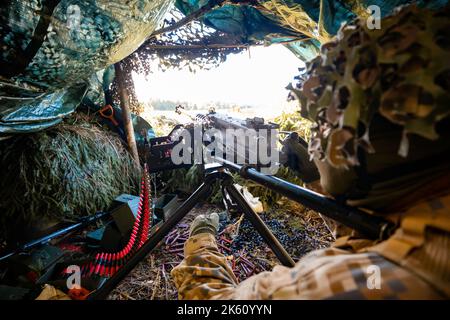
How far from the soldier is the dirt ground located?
1850mm

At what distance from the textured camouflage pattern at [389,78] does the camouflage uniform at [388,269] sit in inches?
8.7

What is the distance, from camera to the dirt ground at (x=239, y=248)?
229 centimetres

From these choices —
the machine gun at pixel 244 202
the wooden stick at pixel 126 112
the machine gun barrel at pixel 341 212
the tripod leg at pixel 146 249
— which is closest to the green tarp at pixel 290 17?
the machine gun at pixel 244 202

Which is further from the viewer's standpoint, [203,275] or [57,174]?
[57,174]

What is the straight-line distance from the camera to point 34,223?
279 cm

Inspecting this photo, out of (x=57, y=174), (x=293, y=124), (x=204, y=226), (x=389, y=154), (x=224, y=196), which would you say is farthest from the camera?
(x=293, y=124)

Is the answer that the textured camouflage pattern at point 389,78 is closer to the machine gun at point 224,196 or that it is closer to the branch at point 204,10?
the machine gun at point 224,196

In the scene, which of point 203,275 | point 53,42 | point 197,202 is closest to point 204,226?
point 197,202

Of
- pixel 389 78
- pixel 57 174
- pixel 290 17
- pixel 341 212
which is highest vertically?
pixel 290 17

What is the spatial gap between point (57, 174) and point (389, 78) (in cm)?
372

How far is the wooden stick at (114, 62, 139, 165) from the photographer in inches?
159

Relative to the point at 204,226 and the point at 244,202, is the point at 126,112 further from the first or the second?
the point at 244,202

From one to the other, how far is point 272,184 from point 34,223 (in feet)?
10.7

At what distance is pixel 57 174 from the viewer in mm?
3002
